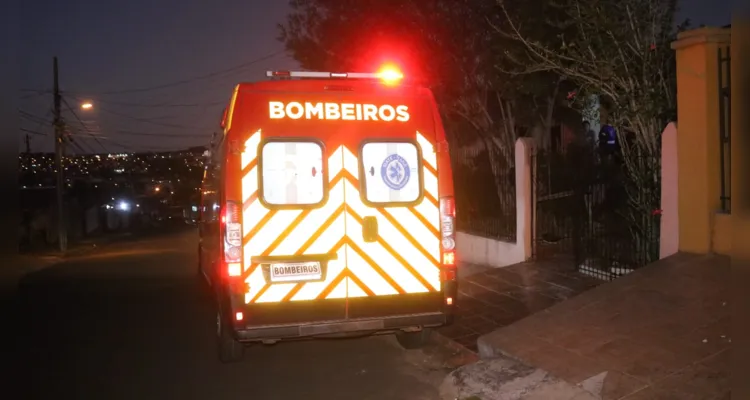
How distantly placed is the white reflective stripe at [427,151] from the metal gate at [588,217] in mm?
3851

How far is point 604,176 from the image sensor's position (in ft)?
33.3

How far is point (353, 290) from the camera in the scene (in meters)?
6.33

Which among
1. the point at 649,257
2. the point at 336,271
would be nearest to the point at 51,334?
the point at 336,271

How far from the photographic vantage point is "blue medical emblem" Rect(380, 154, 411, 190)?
6.46 m

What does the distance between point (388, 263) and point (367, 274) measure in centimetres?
22

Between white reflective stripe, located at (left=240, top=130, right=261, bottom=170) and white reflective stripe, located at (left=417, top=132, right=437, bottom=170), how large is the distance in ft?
4.89

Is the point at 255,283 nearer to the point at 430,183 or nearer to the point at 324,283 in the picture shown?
the point at 324,283

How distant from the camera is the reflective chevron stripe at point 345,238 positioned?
240 inches

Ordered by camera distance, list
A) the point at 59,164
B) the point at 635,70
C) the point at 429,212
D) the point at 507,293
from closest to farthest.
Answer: the point at 429,212 < the point at 635,70 < the point at 507,293 < the point at 59,164

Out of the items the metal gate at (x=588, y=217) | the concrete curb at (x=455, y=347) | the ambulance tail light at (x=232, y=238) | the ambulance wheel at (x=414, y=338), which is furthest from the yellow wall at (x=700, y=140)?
the ambulance tail light at (x=232, y=238)

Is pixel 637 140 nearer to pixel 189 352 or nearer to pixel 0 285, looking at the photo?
pixel 189 352

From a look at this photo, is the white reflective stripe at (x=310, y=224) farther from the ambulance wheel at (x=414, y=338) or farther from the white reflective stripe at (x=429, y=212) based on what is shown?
the ambulance wheel at (x=414, y=338)

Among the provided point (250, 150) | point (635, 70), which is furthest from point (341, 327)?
point (635, 70)

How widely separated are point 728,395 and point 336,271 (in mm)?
3197
